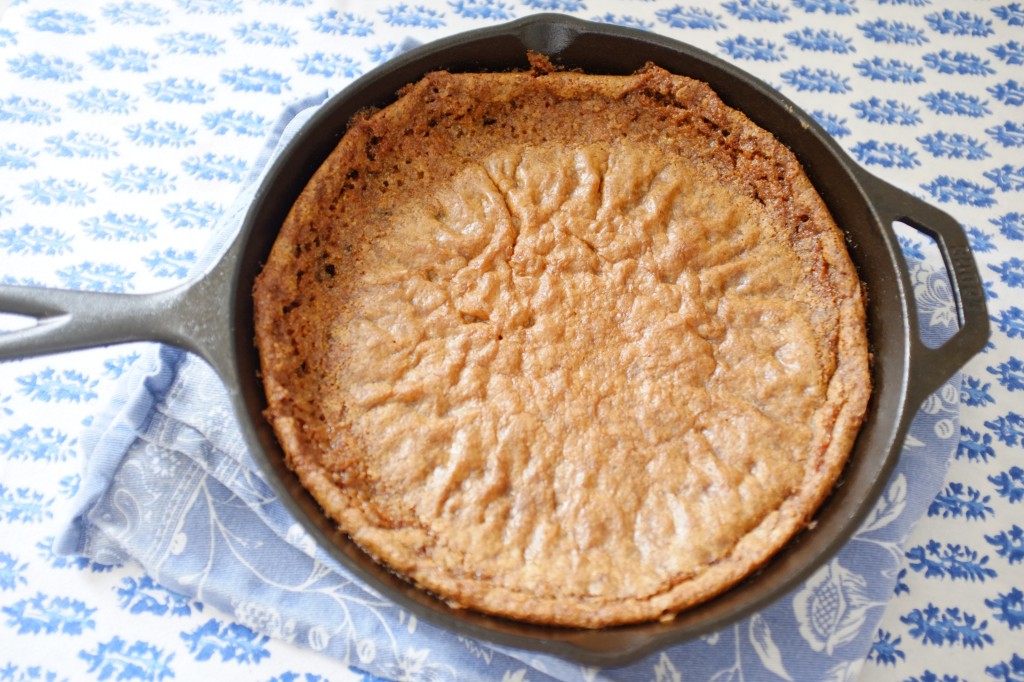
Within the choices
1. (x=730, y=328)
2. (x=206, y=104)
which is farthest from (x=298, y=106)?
(x=730, y=328)

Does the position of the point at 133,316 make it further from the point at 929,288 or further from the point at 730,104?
the point at 929,288

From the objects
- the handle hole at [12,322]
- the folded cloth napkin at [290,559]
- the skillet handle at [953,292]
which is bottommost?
the folded cloth napkin at [290,559]

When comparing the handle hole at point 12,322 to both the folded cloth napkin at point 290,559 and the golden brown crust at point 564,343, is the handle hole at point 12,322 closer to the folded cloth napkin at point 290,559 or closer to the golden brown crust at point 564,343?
the folded cloth napkin at point 290,559

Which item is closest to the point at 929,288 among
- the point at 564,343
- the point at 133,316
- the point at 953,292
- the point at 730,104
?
the point at 953,292

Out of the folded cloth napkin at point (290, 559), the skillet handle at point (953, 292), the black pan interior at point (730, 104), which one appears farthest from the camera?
the folded cloth napkin at point (290, 559)

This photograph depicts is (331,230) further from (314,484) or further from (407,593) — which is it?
(407,593)

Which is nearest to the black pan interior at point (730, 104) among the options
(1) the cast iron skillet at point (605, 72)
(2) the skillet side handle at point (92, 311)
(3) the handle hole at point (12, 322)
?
(1) the cast iron skillet at point (605, 72)

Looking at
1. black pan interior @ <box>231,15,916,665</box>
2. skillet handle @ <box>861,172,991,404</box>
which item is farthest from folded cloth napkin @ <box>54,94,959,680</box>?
skillet handle @ <box>861,172,991,404</box>
